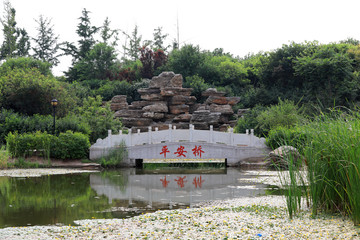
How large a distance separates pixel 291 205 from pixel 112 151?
12.8 metres

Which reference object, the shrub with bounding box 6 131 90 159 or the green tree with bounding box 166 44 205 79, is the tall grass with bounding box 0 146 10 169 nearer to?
the shrub with bounding box 6 131 90 159

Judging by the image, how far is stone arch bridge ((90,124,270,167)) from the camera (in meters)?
17.8

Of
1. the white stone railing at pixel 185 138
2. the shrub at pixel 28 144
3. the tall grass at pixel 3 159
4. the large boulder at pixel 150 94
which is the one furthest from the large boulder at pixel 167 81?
the tall grass at pixel 3 159

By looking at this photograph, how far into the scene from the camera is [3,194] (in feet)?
30.2

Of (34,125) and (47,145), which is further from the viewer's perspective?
(34,125)

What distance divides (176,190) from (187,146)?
778 centimetres

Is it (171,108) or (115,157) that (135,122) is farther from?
(115,157)

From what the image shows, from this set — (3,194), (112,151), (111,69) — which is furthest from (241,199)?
(111,69)

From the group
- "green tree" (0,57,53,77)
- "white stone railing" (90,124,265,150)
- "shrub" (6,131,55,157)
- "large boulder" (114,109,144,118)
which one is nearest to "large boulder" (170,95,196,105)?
"large boulder" (114,109,144,118)

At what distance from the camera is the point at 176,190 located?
10.1 m

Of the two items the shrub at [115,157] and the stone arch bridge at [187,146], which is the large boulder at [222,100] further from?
the shrub at [115,157]

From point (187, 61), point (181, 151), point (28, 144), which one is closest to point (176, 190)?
point (181, 151)

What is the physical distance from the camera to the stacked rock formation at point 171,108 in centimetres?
2789

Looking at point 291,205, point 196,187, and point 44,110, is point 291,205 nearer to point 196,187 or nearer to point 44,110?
point 196,187
